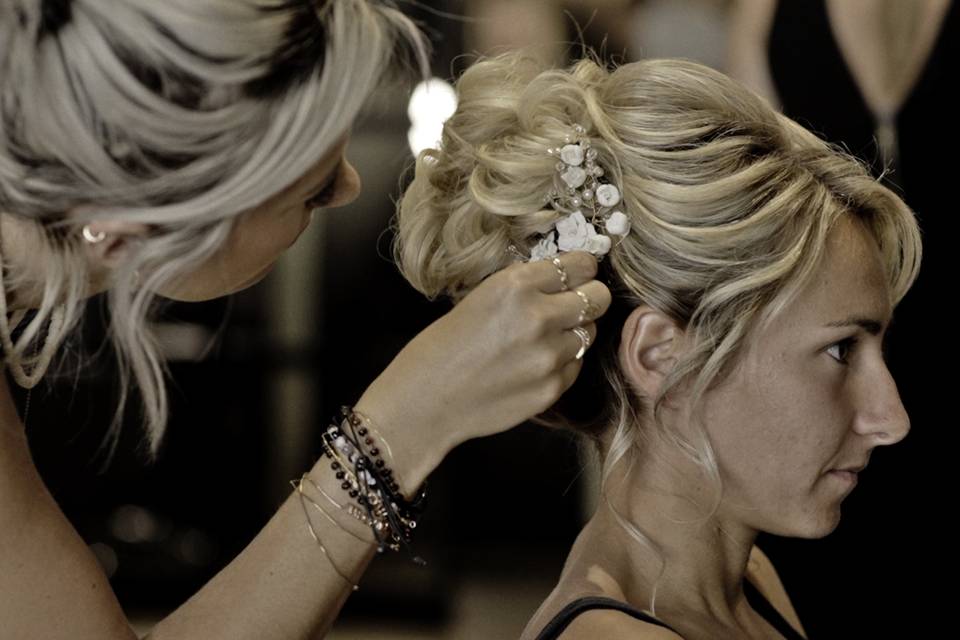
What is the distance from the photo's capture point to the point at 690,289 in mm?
1311

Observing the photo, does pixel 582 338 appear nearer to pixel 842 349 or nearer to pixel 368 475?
pixel 368 475

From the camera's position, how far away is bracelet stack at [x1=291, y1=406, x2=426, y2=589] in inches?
44.2

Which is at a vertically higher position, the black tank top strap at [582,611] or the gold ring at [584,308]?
the gold ring at [584,308]

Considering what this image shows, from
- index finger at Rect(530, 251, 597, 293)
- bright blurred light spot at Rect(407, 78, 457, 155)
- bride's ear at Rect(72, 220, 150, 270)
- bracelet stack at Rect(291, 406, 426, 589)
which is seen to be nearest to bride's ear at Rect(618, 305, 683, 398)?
index finger at Rect(530, 251, 597, 293)

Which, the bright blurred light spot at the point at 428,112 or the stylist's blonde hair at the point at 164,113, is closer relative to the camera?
the stylist's blonde hair at the point at 164,113

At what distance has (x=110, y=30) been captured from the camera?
3.37ft

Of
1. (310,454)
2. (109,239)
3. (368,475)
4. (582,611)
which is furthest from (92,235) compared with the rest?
(310,454)

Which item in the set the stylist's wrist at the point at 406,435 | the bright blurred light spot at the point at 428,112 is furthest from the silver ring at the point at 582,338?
the bright blurred light spot at the point at 428,112

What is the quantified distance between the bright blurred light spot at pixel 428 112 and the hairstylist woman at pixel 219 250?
2060mm

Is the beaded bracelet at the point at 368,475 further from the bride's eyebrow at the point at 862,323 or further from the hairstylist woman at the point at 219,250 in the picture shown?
the bride's eyebrow at the point at 862,323

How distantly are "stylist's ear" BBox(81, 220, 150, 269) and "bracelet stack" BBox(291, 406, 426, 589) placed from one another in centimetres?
24

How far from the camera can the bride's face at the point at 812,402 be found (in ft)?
4.38

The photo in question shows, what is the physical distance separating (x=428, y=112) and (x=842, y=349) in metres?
2.03

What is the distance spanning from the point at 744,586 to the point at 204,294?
2.66ft
